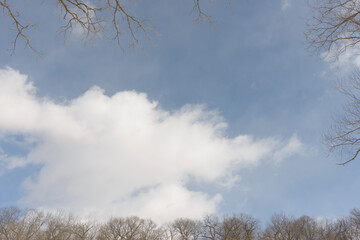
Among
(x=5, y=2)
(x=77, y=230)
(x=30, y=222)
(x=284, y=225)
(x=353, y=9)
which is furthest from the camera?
(x=284, y=225)

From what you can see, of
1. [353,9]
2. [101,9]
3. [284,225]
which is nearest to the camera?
[101,9]

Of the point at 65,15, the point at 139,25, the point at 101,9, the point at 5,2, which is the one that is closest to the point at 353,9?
the point at 139,25

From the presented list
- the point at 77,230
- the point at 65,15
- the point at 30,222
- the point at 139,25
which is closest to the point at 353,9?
the point at 139,25

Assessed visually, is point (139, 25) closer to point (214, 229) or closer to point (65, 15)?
point (65, 15)

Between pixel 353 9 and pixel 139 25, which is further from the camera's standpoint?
pixel 353 9

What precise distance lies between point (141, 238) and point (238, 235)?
21.6m

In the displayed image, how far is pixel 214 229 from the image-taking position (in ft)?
169

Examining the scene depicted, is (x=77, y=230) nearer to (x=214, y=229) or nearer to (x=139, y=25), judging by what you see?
(x=214, y=229)

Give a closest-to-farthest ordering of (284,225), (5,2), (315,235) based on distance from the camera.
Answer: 1. (5,2)
2. (315,235)
3. (284,225)

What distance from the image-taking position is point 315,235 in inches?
1818

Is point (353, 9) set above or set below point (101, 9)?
above

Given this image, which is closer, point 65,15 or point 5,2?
point 5,2

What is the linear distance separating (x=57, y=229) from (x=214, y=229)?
106ft

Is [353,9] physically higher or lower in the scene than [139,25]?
higher
